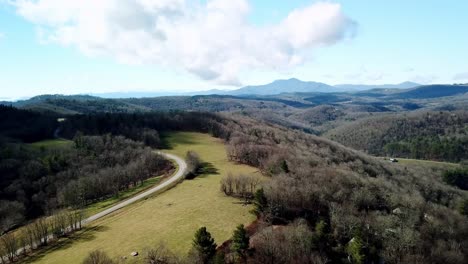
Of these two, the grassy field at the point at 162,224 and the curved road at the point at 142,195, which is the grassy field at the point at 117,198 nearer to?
the curved road at the point at 142,195

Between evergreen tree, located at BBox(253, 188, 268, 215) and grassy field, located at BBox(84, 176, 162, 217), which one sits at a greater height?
evergreen tree, located at BBox(253, 188, 268, 215)

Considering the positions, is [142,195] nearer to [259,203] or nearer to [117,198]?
[117,198]

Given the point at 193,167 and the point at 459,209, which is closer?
the point at 193,167

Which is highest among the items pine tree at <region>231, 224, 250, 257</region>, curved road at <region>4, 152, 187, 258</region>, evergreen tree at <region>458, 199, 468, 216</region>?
pine tree at <region>231, 224, 250, 257</region>

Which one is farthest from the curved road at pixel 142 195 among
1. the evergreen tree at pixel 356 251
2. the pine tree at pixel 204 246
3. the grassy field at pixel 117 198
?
the evergreen tree at pixel 356 251

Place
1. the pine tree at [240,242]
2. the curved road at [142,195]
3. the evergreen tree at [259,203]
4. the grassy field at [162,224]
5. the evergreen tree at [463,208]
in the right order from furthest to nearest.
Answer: the evergreen tree at [463,208]
the curved road at [142,195]
the evergreen tree at [259,203]
the grassy field at [162,224]
the pine tree at [240,242]

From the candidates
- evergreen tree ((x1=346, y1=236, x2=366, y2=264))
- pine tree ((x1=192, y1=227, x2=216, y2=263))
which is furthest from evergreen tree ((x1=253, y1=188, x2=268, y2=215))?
pine tree ((x1=192, y1=227, x2=216, y2=263))

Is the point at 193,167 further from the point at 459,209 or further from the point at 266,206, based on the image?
the point at 459,209

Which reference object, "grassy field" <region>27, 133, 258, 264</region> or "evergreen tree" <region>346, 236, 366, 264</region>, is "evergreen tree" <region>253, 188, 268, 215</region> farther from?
"evergreen tree" <region>346, 236, 366, 264</region>

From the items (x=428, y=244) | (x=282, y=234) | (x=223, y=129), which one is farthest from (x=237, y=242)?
(x=223, y=129)
